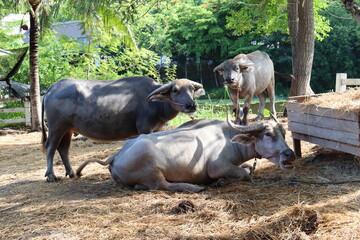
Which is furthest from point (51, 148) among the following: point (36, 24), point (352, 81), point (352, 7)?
point (36, 24)

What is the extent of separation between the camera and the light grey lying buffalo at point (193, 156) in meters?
5.71

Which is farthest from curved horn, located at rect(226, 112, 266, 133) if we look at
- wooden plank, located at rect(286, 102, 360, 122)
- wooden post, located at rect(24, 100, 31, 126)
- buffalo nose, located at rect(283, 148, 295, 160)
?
wooden post, located at rect(24, 100, 31, 126)

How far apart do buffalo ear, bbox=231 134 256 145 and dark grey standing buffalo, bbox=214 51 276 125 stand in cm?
302

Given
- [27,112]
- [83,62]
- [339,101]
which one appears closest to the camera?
[339,101]

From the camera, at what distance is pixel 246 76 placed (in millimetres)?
9445

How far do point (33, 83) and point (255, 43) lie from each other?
2531cm

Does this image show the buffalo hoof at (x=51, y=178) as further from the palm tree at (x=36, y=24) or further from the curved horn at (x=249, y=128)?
the palm tree at (x=36, y=24)

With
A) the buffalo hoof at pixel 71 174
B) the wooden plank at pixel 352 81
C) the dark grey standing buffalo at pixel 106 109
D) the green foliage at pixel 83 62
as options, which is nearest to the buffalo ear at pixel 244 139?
the dark grey standing buffalo at pixel 106 109

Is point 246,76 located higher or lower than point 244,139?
higher

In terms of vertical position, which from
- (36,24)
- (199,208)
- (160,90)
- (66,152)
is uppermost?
(36,24)

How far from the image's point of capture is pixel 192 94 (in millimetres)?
7242

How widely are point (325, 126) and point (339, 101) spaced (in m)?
0.43

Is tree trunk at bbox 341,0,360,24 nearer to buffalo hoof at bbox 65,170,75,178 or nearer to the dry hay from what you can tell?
the dry hay

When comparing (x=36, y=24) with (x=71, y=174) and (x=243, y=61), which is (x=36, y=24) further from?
(x=71, y=174)
